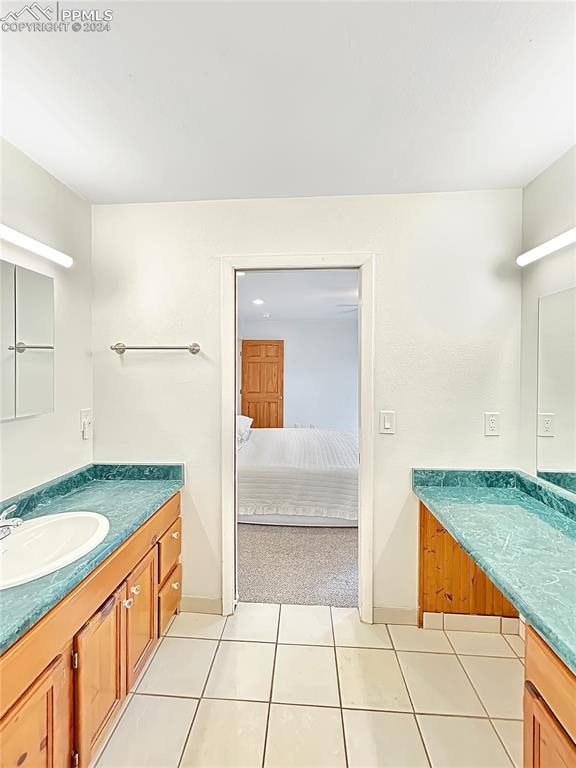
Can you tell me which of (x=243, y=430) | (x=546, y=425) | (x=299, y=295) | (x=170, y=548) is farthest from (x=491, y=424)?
(x=299, y=295)

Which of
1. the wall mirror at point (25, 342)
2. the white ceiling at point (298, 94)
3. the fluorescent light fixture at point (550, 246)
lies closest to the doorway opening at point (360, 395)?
the white ceiling at point (298, 94)

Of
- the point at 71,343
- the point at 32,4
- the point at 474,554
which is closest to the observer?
the point at 32,4

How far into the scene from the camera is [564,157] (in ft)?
5.68

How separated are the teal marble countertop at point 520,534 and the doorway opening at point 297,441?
39.4 inches

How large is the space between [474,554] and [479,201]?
1.76 m

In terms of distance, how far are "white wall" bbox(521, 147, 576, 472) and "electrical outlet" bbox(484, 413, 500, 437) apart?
0.12 meters

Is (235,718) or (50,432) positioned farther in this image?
(50,432)

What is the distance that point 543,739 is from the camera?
1.03 meters

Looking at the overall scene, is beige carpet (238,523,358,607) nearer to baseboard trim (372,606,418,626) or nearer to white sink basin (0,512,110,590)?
baseboard trim (372,606,418,626)

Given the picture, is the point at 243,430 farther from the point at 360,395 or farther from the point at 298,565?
the point at 360,395

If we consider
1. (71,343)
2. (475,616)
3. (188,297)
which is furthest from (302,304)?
(475,616)

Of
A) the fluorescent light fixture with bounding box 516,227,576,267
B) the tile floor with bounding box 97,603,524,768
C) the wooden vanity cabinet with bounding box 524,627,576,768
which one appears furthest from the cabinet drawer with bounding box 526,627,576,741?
the fluorescent light fixture with bounding box 516,227,576,267

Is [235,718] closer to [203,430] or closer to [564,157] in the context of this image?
[203,430]

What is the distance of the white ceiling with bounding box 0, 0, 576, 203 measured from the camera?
3.55 feet
